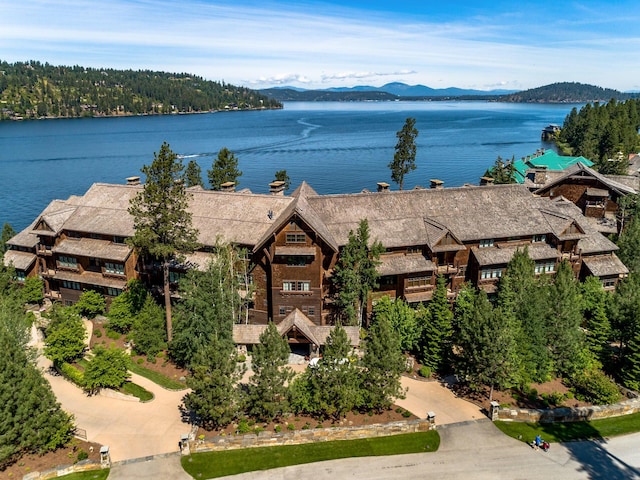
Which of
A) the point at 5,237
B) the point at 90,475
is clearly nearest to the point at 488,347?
the point at 90,475

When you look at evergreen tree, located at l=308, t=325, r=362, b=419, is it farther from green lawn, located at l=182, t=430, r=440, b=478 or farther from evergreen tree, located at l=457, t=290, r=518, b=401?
evergreen tree, located at l=457, t=290, r=518, b=401

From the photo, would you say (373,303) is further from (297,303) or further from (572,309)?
(572,309)

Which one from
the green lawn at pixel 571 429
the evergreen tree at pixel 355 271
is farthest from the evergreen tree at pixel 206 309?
the green lawn at pixel 571 429

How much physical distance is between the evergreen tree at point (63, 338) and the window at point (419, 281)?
112 feet

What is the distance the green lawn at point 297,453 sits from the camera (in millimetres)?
35256

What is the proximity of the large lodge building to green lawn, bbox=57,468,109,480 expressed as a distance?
21.7 m

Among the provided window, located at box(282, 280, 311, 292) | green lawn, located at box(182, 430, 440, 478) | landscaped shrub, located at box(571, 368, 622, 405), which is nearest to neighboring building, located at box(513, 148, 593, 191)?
landscaped shrub, located at box(571, 368, 622, 405)

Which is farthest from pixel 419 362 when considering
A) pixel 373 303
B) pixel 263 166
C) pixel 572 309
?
pixel 263 166

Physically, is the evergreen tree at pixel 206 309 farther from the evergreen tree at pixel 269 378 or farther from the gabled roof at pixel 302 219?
the evergreen tree at pixel 269 378

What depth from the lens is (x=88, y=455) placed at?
36562 millimetres

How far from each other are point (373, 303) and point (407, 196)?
1417cm

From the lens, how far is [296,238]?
50.3m

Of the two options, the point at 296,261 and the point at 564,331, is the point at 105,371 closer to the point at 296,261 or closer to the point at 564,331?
the point at 296,261

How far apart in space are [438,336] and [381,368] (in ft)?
34.3
